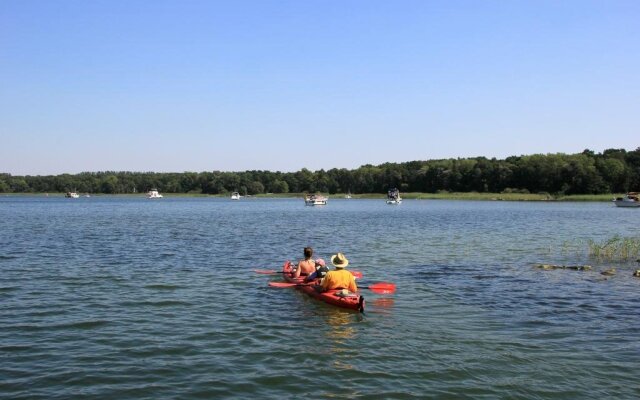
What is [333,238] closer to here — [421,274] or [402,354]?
[421,274]

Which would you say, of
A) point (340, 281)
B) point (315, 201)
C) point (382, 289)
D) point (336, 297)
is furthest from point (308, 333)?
point (315, 201)

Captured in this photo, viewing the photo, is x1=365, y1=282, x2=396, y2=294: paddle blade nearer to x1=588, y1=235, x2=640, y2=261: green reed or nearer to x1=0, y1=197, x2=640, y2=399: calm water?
x1=0, y1=197, x2=640, y2=399: calm water

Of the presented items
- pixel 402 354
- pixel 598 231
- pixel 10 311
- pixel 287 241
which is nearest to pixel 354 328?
pixel 402 354

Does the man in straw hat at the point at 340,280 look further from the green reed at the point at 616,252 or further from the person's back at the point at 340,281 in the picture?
the green reed at the point at 616,252

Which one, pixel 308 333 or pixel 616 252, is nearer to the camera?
pixel 308 333

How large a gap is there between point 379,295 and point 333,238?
2561 centimetres

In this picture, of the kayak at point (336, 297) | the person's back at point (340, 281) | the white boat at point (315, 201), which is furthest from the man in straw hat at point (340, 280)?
the white boat at point (315, 201)

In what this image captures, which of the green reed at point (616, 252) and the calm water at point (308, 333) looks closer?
the calm water at point (308, 333)

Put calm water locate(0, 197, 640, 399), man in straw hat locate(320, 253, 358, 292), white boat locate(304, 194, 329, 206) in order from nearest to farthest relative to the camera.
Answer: calm water locate(0, 197, 640, 399), man in straw hat locate(320, 253, 358, 292), white boat locate(304, 194, 329, 206)

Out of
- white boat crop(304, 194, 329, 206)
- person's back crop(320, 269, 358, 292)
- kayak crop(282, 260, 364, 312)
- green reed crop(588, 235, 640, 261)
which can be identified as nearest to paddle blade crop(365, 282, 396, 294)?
person's back crop(320, 269, 358, 292)

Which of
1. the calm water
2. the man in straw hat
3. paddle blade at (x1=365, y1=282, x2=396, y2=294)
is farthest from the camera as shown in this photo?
paddle blade at (x1=365, y1=282, x2=396, y2=294)

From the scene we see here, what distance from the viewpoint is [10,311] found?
54.2ft

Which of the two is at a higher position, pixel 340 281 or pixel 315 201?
pixel 315 201

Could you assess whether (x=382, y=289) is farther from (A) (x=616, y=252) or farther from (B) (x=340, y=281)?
(A) (x=616, y=252)
